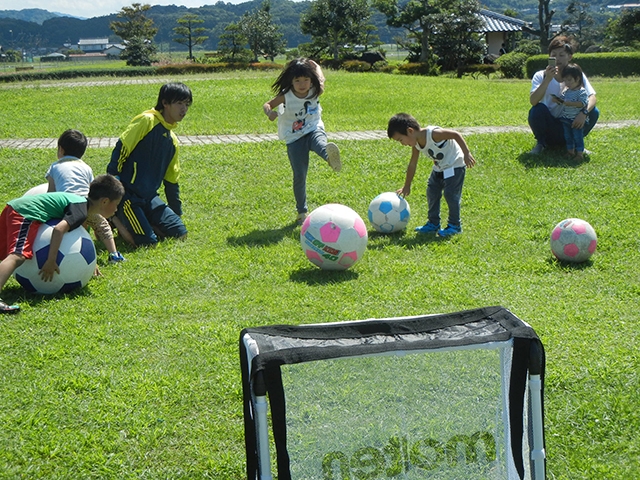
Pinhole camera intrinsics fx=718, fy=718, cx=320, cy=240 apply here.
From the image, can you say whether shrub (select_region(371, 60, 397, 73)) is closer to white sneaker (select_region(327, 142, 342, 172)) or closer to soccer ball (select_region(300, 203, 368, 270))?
white sneaker (select_region(327, 142, 342, 172))

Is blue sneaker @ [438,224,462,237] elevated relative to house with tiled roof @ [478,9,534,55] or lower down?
lower down

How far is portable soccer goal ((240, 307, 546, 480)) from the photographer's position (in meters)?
2.80

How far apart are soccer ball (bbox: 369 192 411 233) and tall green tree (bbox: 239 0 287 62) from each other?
5142cm

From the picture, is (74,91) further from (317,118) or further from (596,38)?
(596,38)

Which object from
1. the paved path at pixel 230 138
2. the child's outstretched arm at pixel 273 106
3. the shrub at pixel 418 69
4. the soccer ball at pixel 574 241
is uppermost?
the shrub at pixel 418 69

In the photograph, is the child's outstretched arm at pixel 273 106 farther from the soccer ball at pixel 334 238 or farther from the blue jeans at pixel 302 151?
the soccer ball at pixel 334 238

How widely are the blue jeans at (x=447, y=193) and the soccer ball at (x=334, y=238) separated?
1.57 metres

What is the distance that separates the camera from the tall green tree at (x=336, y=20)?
45406mm

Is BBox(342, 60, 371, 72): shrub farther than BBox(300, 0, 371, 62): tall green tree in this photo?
No

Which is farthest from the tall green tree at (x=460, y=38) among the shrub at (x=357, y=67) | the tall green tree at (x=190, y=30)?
→ the tall green tree at (x=190, y=30)

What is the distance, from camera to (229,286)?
6.27 m

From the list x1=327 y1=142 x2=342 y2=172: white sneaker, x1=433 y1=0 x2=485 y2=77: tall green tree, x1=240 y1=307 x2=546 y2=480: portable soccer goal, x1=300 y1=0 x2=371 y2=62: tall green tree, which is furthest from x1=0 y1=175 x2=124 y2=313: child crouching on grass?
x1=300 y1=0 x2=371 y2=62: tall green tree

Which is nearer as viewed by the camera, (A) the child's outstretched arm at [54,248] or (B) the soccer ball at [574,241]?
(A) the child's outstretched arm at [54,248]

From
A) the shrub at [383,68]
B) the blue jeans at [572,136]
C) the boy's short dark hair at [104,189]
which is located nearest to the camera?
the boy's short dark hair at [104,189]
